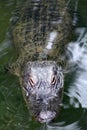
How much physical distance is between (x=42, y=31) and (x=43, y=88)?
4.90 feet

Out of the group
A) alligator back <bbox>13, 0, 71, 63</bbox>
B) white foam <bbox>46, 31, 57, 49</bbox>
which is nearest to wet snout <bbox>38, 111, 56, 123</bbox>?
alligator back <bbox>13, 0, 71, 63</bbox>

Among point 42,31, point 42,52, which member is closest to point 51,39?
point 42,31

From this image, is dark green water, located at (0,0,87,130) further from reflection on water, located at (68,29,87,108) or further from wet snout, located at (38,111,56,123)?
wet snout, located at (38,111,56,123)

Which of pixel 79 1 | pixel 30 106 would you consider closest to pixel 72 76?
pixel 30 106

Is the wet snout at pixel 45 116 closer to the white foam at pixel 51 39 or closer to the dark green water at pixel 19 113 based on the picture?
the dark green water at pixel 19 113

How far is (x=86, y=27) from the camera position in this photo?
685 centimetres

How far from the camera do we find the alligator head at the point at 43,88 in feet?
15.7

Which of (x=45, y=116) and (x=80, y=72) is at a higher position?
(x=45, y=116)

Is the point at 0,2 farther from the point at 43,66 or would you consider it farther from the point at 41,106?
the point at 41,106

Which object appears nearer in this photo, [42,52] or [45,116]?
[45,116]

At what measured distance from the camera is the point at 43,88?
498 centimetres

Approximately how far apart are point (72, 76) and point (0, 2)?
2.28 metres

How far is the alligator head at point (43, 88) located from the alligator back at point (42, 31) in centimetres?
47

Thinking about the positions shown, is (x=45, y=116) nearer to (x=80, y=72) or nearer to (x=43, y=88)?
(x=43, y=88)
